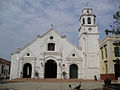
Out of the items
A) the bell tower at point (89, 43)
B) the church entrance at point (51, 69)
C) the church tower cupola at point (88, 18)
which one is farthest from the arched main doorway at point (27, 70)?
the church tower cupola at point (88, 18)

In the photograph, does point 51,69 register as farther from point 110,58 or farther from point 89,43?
point 110,58

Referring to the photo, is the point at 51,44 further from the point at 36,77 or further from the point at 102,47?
the point at 102,47

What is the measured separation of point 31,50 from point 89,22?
15696mm

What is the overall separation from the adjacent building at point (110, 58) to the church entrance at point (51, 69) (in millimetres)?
10836

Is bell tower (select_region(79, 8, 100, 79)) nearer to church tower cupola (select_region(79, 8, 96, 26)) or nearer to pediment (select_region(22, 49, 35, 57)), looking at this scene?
church tower cupola (select_region(79, 8, 96, 26))

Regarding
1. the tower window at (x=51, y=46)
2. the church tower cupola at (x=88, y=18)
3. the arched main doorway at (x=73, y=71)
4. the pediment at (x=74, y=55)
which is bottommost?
the arched main doorway at (x=73, y=71)

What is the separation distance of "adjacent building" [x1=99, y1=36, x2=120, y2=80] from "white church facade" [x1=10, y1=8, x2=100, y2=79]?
7.50 ft

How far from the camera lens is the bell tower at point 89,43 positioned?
30.4m

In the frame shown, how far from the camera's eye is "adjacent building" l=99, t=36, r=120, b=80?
1029 inches

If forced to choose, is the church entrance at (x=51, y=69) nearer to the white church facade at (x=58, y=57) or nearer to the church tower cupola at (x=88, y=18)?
the white church facade at (x=58, y=57)

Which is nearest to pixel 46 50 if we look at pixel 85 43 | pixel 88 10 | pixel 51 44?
pixel 51 44

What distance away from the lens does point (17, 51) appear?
3203 centimetres

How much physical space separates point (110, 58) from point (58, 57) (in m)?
11.2

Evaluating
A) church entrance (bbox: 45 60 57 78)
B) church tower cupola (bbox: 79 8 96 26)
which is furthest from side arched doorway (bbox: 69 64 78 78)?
church tower cupola (bbox: 79 8 96 26)
